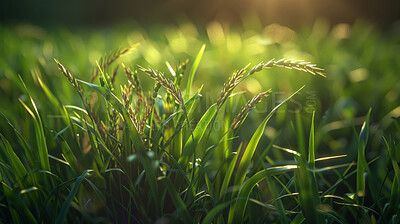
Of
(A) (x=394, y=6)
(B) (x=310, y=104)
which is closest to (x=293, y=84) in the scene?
(B) (x=310, y=104)

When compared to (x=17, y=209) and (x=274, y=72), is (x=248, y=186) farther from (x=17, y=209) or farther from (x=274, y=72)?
(x=274, y=72)

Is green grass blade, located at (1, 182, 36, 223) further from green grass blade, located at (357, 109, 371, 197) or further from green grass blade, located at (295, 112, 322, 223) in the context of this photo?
green grass blade, located at (357, 109, 371, 197)

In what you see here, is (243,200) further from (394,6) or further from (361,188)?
(394,6)

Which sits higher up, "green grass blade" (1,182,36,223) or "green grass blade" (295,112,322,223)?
"green grass blade" (1,182,36,223)

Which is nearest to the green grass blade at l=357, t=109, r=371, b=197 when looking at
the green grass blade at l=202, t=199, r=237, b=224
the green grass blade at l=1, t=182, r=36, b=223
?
the green grass blade at l=202, t=199, r=237, b=224

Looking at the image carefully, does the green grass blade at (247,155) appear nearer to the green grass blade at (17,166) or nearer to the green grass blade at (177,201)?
the green grass blade at (177,201)

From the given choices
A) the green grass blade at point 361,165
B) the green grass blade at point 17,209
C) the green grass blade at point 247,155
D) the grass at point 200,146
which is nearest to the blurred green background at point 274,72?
the grass at point 200,146

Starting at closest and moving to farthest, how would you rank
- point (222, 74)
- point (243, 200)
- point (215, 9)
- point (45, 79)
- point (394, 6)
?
point (243, 200), point (45, 79), point (222, 74), point (394, 6), point (215, 9)

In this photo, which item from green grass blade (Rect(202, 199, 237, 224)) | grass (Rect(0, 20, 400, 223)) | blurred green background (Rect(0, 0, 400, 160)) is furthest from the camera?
blurred green background (Rect(0, 0, 400, 160))
